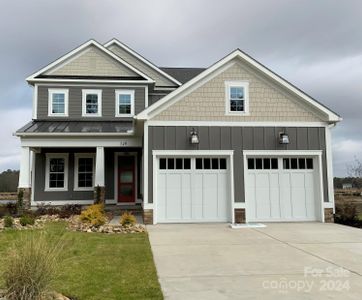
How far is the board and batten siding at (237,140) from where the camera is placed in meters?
13.4

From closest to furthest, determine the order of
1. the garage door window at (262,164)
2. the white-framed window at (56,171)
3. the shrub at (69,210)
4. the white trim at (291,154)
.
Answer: the white trim at (291,154), the garage door window at (262,164), the shrub at (69,210), the white-framed window at (56,171)

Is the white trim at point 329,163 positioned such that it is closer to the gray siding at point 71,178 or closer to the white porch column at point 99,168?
the gray siding at point 71,178

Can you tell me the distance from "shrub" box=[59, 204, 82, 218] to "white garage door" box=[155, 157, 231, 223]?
4.18m

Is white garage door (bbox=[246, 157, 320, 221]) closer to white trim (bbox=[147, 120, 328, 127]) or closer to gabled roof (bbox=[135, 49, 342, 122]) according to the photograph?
white trim (bbox=[147, 120, 328, 127])

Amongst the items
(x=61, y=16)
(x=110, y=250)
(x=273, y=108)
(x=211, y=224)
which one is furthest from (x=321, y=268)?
(x=61, y=16)

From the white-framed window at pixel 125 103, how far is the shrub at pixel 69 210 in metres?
5.12

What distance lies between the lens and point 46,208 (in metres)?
16.9

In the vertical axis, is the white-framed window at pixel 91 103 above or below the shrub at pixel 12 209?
above

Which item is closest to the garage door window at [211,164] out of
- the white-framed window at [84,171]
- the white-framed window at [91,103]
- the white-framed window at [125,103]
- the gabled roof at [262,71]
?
the gabled roof at [262,71]

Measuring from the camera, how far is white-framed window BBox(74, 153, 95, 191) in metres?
18.6

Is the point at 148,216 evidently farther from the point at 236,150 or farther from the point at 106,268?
the point at 106,268

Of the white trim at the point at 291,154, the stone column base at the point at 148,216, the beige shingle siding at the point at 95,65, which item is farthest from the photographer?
the beige shingle siding at the point at 95,65

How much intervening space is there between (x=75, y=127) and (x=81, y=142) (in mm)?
1275

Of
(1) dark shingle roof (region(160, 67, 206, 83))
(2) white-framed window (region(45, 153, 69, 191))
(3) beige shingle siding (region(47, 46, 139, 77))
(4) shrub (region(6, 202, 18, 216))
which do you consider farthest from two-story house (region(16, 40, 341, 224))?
(1) dark shingle roof (region(160, 67, 206, 83))
